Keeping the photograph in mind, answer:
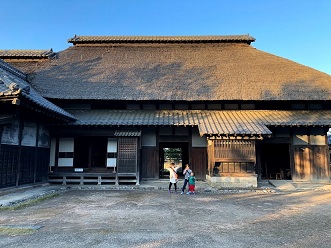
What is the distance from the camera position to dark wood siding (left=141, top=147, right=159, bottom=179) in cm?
1409

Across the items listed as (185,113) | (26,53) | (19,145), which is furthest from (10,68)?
(185,113)

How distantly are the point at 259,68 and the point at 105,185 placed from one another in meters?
11.8

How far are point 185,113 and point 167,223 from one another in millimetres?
9112

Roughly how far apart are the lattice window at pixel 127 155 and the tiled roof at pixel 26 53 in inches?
367

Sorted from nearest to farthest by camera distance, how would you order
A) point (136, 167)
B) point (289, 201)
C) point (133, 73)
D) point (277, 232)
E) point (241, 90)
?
point (277, 232) < point (289, 201) < point (136, 167) < point (241, 90) < point (133, 73)

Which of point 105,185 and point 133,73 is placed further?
point 133,73

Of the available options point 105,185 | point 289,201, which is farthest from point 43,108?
point 289,201

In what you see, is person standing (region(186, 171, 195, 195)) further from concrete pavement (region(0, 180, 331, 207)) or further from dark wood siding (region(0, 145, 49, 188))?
dark wood siding (region(0, 145, 49, 188))

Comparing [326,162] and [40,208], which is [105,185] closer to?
[40,208]

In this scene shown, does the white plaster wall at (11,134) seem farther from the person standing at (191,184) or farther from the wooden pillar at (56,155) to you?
the person standing at (191,184)

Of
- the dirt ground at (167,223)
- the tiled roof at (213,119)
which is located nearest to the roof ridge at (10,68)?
the tiled roof at (213,119)

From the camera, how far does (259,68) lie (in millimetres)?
16500

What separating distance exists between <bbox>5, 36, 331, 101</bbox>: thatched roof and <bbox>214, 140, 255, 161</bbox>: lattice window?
2.89 meters

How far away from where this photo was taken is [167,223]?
19.3ft
